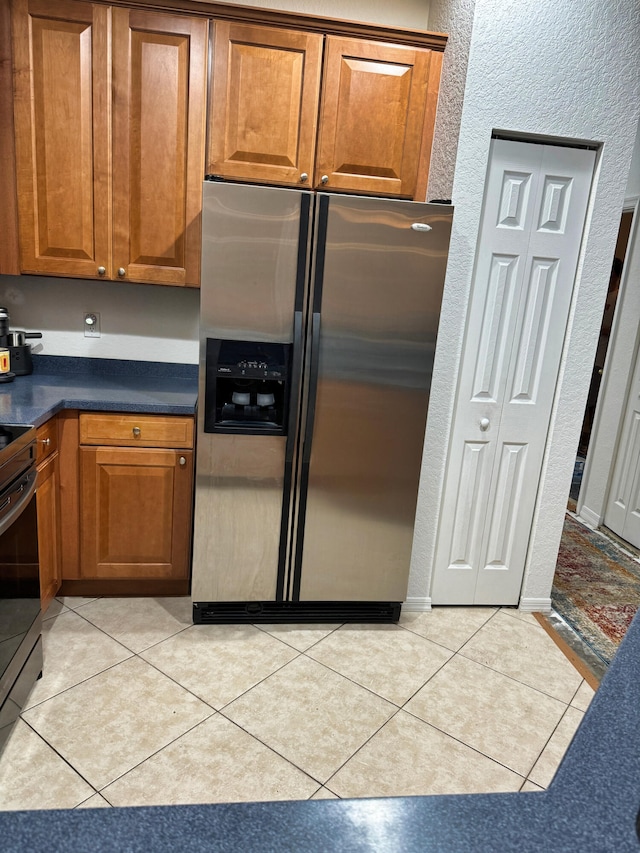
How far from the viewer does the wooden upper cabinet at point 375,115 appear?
2.39m

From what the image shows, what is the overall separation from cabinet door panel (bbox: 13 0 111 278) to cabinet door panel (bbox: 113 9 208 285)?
0.07 meters

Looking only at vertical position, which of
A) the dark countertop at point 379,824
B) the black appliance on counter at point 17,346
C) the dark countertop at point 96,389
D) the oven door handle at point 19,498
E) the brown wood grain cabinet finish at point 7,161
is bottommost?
the oven door handle at point 19,498

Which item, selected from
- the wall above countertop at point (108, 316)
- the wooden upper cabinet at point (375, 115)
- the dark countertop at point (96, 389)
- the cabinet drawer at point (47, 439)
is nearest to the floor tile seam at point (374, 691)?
the dark countertop at point (96, 389)

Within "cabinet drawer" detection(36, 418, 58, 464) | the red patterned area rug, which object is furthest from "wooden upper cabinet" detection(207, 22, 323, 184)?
the red patterned area rug

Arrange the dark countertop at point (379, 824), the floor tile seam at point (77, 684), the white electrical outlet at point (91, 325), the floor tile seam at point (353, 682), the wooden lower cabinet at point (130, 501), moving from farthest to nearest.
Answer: the white electrical outlet at point (91, 325) < the wooden lower cabinet at point (130, 501) < the floor tile seam at point (353, 682) < the floor tile seam at point (77, 684) < the dark countertop at point (379, 824)

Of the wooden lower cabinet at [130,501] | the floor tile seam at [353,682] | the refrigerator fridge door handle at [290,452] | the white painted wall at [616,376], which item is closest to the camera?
the floor tile seam at [353,682]

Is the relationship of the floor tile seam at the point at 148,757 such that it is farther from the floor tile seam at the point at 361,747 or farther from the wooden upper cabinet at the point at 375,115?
the wooden upper cabinet at the point at 375,115

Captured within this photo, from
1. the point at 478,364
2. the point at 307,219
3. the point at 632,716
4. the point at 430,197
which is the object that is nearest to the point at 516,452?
the point at 478,364

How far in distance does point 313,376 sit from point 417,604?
1.22 meters

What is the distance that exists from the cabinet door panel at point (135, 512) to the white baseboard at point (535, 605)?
1.59 metres

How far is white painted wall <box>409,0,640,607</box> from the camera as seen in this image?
2264mm

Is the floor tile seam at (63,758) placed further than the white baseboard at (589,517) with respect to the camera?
No

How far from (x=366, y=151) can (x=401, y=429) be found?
3.83 feet

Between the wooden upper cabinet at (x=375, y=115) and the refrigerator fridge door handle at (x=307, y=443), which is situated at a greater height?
the wooden upper cabinet at (x=375, y=115)
